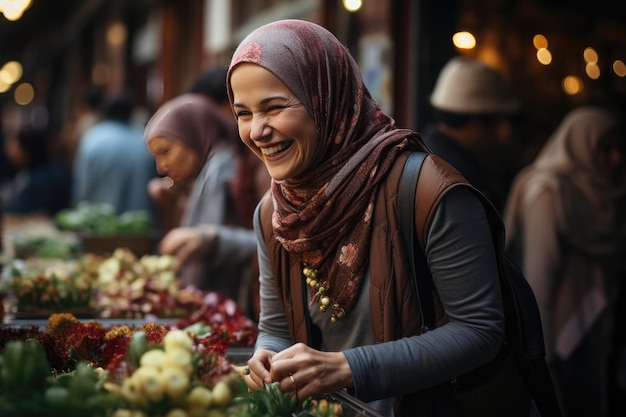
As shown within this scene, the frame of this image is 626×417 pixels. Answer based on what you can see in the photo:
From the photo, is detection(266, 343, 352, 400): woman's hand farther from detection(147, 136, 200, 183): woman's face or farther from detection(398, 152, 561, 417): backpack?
detection(147, 136, 200, 183): woman's face

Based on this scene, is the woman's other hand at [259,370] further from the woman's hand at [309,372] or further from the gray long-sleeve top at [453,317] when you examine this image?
the gray long-sleeve top at [453,317]

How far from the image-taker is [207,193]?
4406 millimetres

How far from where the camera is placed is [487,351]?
1.96 meters

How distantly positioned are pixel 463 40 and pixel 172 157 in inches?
103

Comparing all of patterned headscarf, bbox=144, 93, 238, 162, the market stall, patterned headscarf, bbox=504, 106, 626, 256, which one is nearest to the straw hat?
patterned headscarf, bbox=504, 106, 626, 256

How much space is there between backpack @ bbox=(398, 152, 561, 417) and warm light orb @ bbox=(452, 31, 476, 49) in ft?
10.7

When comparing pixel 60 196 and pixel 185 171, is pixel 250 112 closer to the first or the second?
pixel 185 171

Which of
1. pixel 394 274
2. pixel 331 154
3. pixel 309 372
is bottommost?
pixel 309 372

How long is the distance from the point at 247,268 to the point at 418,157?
2513 millimetres

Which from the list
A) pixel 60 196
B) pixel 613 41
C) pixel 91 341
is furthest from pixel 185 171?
pixel 60 196

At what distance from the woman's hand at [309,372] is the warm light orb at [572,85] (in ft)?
A: 16.9

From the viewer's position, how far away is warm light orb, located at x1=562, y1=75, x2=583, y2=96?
21.1 feet

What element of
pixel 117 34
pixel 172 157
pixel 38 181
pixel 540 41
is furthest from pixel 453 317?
pixel 117 34

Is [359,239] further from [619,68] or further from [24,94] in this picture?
[24,94]
